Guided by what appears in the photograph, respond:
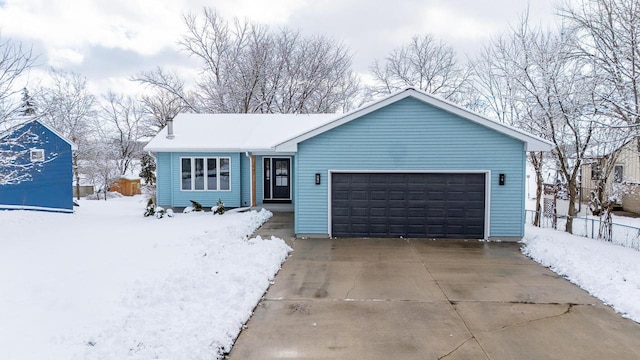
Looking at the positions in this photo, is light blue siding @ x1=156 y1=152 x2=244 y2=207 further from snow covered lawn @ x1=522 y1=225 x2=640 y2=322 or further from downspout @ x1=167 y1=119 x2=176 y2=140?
snow covered lawn @ x1=522 y1=225 x2=640 y2=322

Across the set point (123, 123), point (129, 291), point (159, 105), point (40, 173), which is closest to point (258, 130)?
point (40, 173)

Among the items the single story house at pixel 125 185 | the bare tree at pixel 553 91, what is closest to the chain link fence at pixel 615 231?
the bare tree at pixel 553 91

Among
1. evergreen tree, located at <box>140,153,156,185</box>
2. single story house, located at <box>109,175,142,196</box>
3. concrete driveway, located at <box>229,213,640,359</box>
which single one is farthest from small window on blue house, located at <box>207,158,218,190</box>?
single story house, located at <box>109,175,142,196</box>

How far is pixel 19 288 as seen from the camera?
586 cm

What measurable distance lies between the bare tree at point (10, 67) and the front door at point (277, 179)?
8.64m

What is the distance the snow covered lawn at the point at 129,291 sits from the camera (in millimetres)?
4250

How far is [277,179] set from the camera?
→ 17312 millimetres

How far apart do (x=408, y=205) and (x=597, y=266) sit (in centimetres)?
472

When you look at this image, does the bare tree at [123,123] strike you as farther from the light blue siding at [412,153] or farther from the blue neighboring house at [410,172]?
the blue neighboring house at [410,172]

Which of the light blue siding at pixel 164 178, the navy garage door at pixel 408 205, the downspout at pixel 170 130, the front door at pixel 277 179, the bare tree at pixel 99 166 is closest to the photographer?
the navy garage door at pixel 408 205

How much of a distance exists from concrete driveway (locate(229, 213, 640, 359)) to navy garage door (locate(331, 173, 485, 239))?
94.5 inches

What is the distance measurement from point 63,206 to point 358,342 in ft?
51.2

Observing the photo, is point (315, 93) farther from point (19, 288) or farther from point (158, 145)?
point (19, 288)

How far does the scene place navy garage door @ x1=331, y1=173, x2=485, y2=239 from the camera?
442 inches
